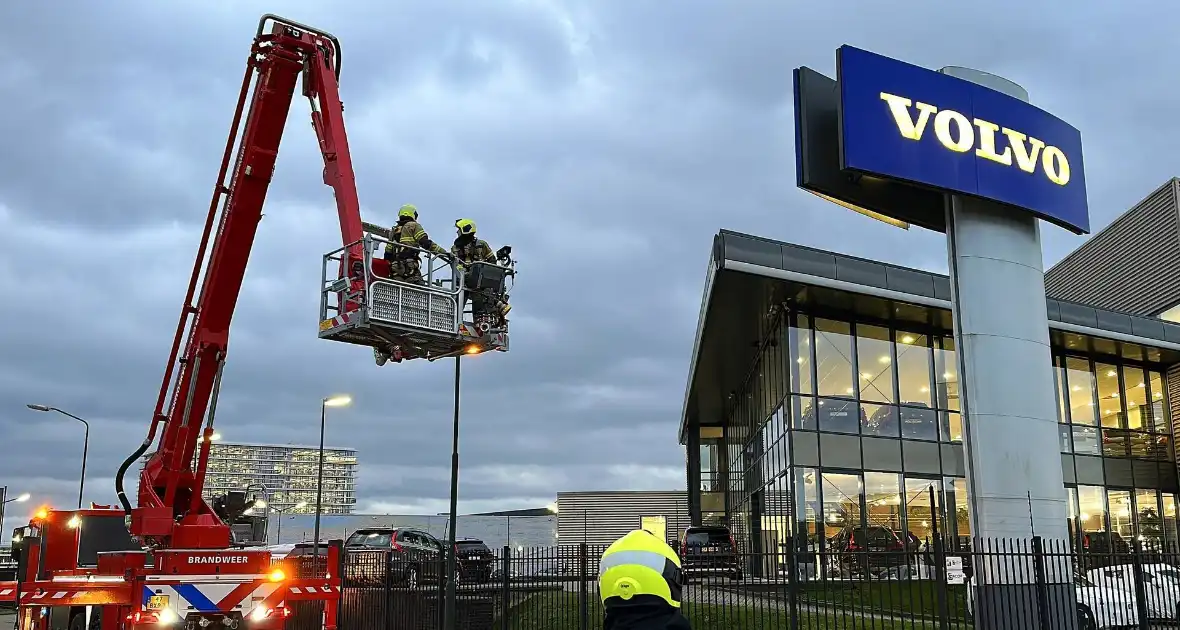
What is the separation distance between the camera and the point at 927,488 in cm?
2759

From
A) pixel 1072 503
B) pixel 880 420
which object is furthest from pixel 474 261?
pixel 1072 503

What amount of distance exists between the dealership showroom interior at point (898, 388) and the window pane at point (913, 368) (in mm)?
41

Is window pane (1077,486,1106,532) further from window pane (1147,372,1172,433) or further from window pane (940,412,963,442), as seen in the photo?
window pane (940,412,963,442)

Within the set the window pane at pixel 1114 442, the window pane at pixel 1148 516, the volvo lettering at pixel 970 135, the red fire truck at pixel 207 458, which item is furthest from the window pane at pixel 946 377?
the red fire truck at pixel 207 458

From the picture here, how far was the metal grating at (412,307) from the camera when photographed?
1140 cm

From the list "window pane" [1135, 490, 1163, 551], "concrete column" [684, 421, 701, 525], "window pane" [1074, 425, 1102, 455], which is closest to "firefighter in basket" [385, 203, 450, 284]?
"window pane" [1074, 425, 1102, 455]

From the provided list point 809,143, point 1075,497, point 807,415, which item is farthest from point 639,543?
point 1075,497

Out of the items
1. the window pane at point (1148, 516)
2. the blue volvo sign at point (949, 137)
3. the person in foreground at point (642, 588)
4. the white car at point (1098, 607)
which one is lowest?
the white car at point (1098, 607)

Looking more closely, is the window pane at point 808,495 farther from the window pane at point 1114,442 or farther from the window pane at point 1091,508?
the window pane at point 1114,442

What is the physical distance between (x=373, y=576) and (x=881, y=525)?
14226 millimetres

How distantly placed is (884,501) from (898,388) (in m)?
3.27

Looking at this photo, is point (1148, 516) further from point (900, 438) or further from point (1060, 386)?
point (900, 438)

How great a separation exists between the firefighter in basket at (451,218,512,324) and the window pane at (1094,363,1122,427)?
27.8 m

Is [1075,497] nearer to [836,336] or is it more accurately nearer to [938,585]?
[836,336]
